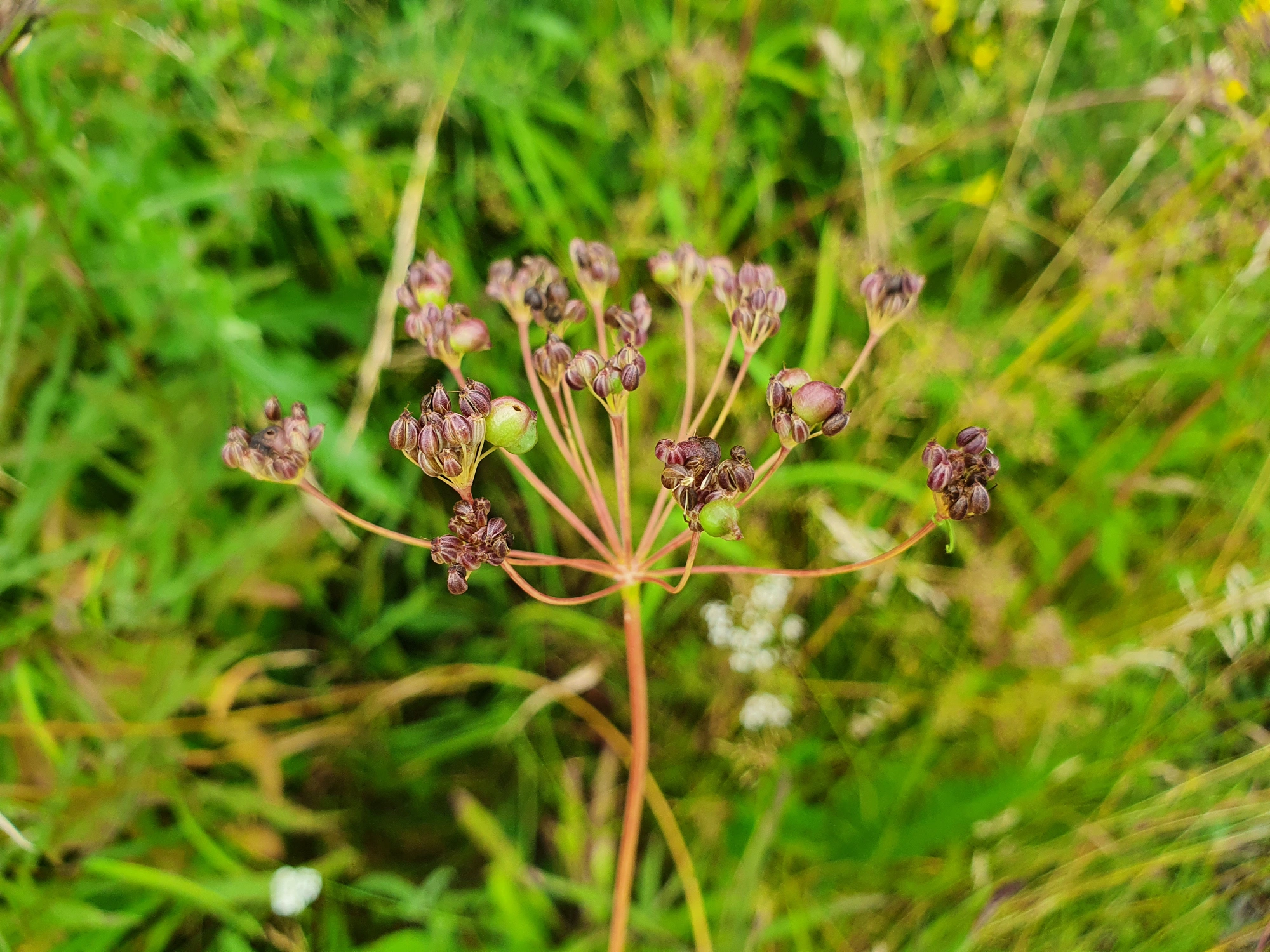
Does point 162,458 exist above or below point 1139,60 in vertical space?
below

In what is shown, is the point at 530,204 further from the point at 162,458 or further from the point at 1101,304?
the point at 1101,304

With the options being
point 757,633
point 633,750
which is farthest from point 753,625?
point 633,750

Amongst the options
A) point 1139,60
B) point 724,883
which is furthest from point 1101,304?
point 724,883

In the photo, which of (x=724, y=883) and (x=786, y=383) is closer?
(x=786, y=383)

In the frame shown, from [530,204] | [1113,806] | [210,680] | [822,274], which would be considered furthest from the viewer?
[530,204]

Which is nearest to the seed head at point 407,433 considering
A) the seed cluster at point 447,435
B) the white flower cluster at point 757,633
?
the seed cluster at point 447,435

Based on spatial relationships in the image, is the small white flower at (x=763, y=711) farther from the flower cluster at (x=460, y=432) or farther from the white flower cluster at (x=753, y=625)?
the flower cluster at (x=460, y=432)

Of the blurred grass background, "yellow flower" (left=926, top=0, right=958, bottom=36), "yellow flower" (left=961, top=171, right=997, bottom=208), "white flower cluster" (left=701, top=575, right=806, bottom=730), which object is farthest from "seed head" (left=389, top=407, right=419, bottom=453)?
"yellow flower" (left=926, top=0, right=958, bottom=36)

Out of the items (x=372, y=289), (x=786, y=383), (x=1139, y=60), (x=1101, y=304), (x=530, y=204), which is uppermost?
(x=1139, y=60)
